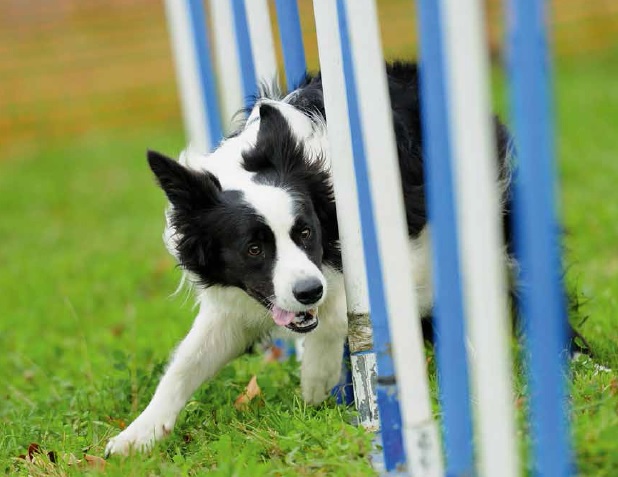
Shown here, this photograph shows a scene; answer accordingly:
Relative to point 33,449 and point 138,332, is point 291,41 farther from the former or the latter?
point 138,332

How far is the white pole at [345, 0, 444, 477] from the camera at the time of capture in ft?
9.96

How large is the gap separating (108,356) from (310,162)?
2.10 m

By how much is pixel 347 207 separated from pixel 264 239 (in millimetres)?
490

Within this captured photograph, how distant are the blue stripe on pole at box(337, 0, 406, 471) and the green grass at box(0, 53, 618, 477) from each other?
130 millimetres

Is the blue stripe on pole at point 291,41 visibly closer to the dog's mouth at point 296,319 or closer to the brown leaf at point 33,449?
the dog's mouth at point 296,319

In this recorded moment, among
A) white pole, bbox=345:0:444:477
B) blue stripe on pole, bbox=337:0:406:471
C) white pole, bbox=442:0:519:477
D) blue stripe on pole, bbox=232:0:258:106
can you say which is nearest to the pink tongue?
blue stripe on pole, bbox=337:0:406:471

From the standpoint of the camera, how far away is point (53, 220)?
11430 mm

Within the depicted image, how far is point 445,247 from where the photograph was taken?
275 centimetres

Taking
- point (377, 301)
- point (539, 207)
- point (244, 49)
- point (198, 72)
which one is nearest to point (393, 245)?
point (377, 301)

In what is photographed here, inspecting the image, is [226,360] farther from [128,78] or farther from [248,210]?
[128,78]

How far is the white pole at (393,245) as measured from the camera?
3.04 meters

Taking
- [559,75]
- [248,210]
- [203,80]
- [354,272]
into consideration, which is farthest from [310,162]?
[559,75]

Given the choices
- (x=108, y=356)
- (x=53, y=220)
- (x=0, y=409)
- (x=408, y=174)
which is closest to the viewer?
(x=408, y=174)

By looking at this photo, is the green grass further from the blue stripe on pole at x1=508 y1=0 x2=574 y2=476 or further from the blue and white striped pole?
the blue and white striped pole
